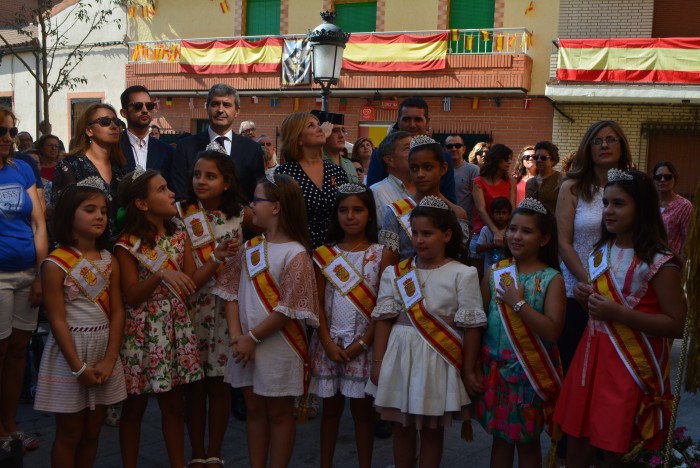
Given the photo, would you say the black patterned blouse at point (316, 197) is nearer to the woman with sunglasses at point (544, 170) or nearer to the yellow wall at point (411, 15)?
the woman with sunglasses at point (544, 170)

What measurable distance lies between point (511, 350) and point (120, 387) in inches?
75.7

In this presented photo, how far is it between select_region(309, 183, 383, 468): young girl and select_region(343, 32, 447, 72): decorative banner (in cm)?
1388

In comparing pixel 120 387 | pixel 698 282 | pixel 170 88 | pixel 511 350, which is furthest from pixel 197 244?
pixel 170 88

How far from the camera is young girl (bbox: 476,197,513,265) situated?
696 cm

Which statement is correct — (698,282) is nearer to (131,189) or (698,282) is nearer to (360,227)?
(360,227)

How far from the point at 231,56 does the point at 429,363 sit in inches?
675

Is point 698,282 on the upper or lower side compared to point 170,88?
lower

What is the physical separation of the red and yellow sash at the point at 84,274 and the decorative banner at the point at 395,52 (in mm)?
14446

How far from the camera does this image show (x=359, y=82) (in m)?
18.1

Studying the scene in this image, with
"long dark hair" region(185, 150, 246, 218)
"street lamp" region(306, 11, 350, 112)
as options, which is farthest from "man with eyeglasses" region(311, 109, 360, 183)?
"street lamp" region(306, 11, 350, 112)

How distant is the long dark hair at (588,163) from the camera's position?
13.4ft

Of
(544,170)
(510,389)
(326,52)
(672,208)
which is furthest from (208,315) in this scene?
(326,52)

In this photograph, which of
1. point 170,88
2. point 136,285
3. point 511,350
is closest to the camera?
point 511,350

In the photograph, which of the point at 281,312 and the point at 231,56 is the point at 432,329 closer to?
the point at 281,312
